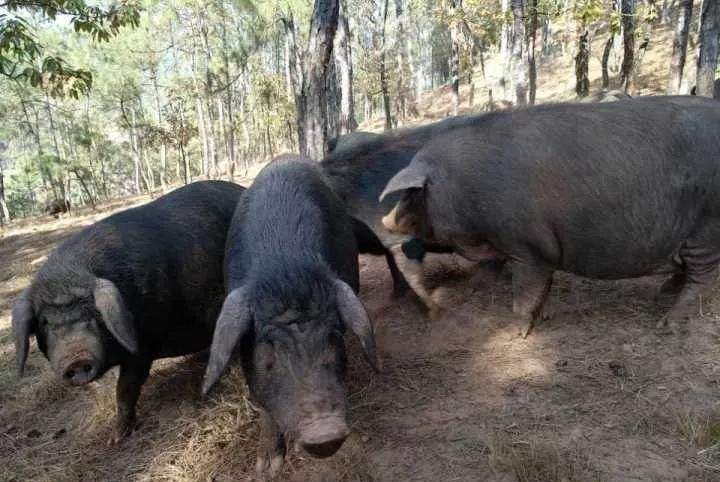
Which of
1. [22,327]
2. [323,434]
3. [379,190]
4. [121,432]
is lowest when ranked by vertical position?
[121,432]

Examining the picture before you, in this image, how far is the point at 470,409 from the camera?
3633 mm

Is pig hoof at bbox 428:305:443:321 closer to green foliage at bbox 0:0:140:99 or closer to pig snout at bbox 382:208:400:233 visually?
pig snout at bbox 382:208:400:233

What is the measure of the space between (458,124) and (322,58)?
3.09 meters

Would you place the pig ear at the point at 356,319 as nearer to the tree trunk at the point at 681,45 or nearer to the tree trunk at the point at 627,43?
the tree trunk at the point at 681,45

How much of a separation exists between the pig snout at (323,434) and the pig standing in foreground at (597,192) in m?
2.27

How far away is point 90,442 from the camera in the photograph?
413cm

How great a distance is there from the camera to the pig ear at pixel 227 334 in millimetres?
2658

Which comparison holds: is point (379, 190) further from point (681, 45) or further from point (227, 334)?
point (681, 45)

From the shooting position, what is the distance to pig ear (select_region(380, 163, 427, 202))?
14.3ft

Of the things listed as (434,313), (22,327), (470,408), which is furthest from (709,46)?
(22,327)

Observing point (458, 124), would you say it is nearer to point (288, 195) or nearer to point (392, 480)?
point (288, 195)

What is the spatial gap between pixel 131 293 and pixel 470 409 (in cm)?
263

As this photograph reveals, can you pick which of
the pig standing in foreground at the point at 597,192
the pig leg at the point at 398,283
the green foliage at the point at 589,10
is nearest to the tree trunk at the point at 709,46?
the green foliage at the point at 589,10

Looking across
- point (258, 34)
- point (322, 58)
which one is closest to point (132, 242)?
point (322, 58)
